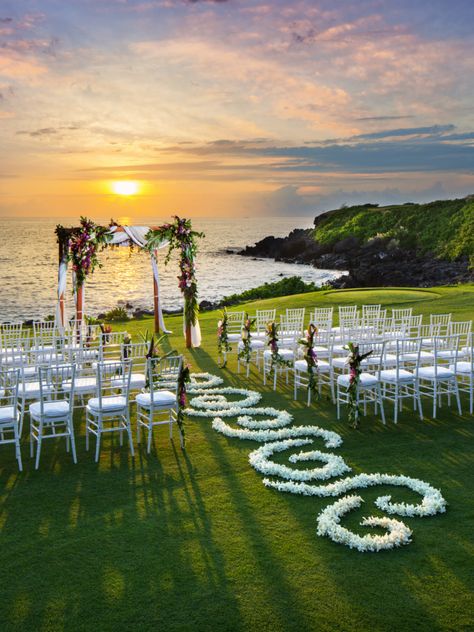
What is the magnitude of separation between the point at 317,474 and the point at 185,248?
11.2 meters

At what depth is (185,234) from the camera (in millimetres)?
17703

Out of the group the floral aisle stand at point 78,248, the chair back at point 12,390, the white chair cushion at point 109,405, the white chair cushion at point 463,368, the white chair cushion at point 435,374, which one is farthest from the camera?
the floral aisle stand at point 78,248

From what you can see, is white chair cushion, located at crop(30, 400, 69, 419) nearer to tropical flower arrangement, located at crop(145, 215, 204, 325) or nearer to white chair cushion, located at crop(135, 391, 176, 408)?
white chair cushion, located at crop(135, 391, 176, 408)

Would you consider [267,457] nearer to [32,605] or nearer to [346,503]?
[346,503]

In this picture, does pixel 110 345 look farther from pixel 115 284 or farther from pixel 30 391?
pixel 115 284

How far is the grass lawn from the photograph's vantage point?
466cm

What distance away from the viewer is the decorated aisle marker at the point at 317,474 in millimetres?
5875

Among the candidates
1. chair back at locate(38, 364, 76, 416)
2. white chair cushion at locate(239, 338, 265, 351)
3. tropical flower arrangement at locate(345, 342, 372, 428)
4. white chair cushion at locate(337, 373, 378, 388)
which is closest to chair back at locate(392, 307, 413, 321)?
white chair cushion at locate(239, 338, 265, 351)

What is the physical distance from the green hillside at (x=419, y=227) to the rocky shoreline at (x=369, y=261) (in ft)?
5.84

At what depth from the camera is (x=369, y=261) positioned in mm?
63281

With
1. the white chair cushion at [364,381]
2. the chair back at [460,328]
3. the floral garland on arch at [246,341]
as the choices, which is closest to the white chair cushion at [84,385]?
the white chair cushion at [364,381]

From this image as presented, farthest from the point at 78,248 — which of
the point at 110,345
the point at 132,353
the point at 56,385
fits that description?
the point at 56,385

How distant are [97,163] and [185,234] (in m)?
24.3

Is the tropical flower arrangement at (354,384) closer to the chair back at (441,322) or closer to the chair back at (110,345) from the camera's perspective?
the chair back at (441,322)
